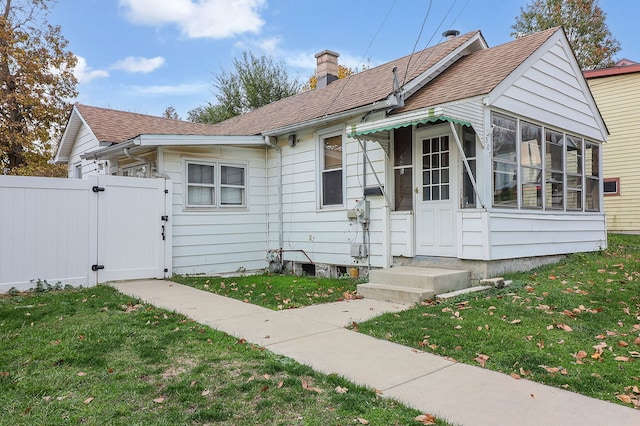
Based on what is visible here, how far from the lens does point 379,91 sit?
840cm

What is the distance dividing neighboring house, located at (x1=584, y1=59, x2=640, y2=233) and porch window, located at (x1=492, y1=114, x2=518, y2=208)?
9.57m

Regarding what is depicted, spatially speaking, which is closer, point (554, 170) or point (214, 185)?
point (554, 170)

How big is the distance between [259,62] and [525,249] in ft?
66.1

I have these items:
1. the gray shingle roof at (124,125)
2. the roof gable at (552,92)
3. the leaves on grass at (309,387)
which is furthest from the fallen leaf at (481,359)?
the gray shingle roof at (124,125)

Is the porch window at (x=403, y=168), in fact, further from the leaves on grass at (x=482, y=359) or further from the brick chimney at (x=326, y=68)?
the brick chimney at (x=326, y=68)

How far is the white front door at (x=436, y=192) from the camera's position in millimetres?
7312

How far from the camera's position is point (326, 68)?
505 inches

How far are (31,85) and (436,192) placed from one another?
60.0 ft

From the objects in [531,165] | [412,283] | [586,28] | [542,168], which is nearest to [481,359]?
[412,283]

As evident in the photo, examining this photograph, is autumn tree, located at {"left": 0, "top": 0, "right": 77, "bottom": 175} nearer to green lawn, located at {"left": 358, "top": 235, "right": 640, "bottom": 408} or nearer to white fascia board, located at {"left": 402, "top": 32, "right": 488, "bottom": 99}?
white fascia board, located at {"left": 402, "top": 32, "right": 488, "bottom": 99}

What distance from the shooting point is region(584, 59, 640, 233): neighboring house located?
46.8 feet

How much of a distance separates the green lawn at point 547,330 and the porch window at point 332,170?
3721mm

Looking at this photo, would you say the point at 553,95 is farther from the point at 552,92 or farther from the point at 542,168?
the point at 542,168

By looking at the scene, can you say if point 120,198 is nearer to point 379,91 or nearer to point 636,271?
point 379,91
